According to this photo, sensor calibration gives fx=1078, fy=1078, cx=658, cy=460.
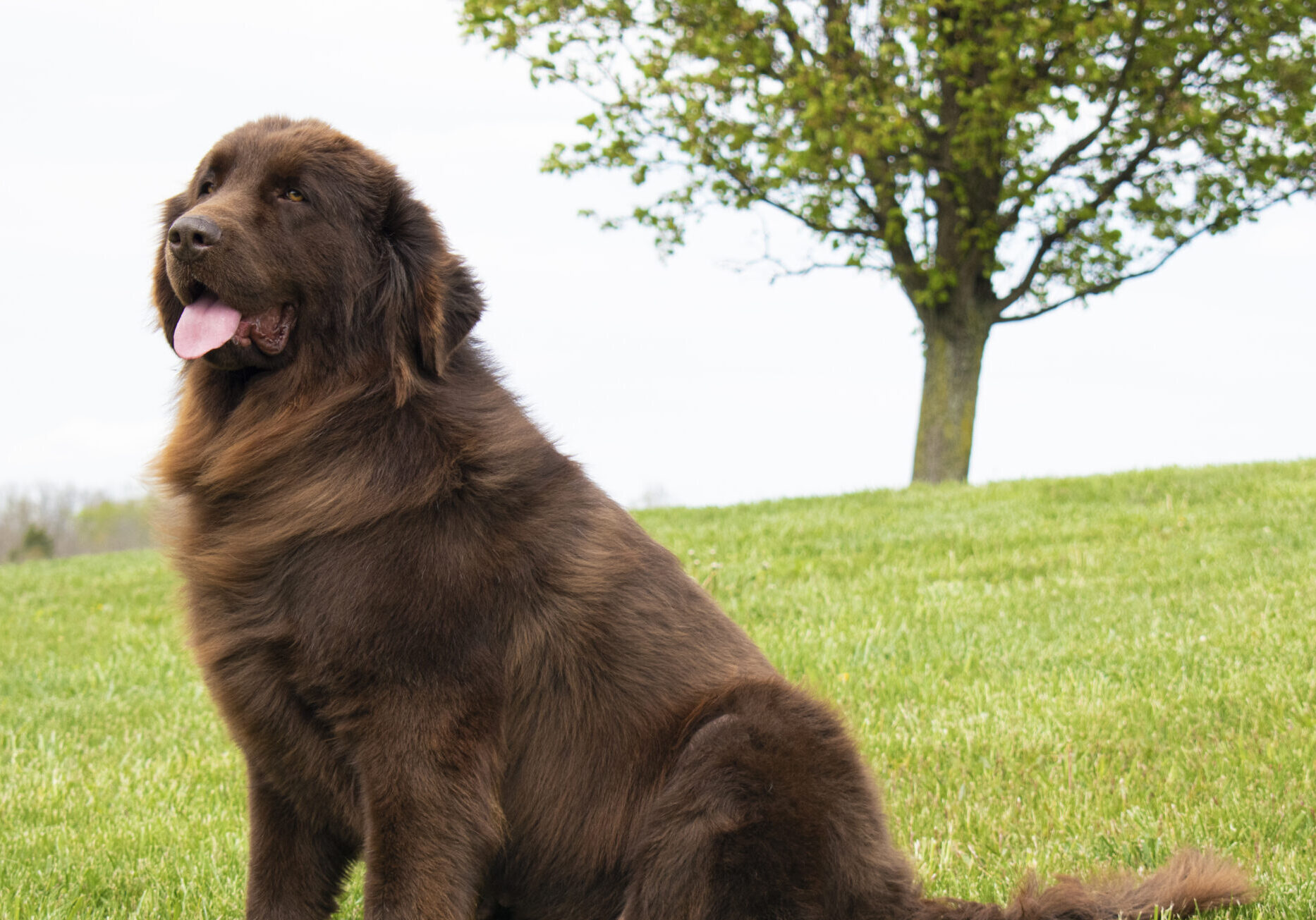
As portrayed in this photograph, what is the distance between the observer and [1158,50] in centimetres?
1537

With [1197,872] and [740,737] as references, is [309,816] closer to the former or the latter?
[740,737]

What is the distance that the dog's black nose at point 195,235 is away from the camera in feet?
8.77

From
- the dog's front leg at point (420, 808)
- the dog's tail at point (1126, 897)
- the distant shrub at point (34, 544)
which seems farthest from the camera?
the distant shrub at point (34, 544)

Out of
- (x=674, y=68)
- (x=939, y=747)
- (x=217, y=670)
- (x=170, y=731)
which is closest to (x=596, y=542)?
(x=217, y=670)

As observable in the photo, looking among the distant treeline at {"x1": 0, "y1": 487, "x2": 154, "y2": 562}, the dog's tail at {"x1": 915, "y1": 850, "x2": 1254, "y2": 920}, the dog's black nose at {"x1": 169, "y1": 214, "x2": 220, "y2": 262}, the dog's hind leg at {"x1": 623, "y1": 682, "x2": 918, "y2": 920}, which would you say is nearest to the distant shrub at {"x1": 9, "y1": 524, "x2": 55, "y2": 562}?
the distant treeline at {"x1": 0, "y1": 487, "x2": 154, "y2": 562}

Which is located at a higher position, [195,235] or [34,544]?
[195,235]

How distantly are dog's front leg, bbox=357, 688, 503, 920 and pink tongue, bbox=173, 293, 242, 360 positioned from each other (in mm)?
1030

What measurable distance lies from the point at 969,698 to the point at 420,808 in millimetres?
3883

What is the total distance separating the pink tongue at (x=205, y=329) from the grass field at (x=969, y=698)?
1111 mm

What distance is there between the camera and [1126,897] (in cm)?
295

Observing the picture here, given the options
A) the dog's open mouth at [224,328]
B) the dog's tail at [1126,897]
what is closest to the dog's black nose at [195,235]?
the dog's open mouth at [224,328]

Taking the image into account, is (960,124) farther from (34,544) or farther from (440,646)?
(34,544)

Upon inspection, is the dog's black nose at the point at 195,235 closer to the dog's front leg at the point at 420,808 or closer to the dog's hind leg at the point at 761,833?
the dog's front leg at the point at 420,808

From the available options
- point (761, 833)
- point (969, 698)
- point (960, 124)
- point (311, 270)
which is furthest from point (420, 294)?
point (960, 124)
